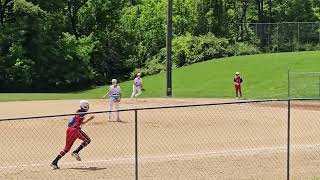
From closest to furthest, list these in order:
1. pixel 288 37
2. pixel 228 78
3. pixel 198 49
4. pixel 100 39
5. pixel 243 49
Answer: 1. pixel 228 78
2. pixel 198 49
3. pixel 243 49
4. pixel 288 37
5. pixel 100 39

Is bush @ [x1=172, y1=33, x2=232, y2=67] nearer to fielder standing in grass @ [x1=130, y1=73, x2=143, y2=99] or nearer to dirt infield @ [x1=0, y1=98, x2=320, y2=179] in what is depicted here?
fielder standing in grass @ [x1=130, y1=73, x2=143, y2=99]

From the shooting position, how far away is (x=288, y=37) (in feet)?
234

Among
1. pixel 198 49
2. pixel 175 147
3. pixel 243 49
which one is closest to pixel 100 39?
pixel 198 49

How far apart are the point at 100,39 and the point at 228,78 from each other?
71.9ft

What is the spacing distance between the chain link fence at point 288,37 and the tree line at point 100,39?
0.54 m

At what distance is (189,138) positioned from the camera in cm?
2025

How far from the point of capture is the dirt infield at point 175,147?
14.2 metres

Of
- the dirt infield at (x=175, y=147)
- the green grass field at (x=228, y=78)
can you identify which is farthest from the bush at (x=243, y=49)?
the dirt infield at (x=175, y=147)

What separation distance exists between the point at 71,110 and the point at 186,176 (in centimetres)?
1807

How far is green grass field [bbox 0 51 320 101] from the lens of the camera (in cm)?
4759

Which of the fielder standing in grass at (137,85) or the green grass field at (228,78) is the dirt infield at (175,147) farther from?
the green grass field at (228,78)

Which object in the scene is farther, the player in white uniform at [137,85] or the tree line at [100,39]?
the tree line at [100,39]

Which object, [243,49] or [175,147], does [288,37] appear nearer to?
[243,49]

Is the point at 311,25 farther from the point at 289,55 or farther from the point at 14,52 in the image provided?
the point at 14,52
